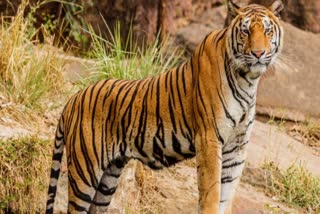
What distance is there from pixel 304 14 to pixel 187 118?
530cm

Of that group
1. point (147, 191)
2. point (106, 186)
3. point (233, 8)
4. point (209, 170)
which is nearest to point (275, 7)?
point (233, 8)

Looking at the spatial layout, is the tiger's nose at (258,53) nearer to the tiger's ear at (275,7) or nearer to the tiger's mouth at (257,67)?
the tiger's mouth at (257,67)

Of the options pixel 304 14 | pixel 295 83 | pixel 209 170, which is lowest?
pixel 295 83

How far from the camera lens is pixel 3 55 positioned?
9664mm

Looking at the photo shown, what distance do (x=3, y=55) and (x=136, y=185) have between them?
1983mm

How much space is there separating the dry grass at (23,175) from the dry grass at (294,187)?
205cm

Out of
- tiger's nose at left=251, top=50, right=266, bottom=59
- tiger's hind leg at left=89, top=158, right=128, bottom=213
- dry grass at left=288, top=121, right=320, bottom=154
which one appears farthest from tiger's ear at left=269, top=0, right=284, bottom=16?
dry grass at left=288, top=121, right=320, bottom=154

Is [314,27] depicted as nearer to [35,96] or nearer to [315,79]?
[315,79]

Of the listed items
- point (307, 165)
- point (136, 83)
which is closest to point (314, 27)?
point (307, 165)

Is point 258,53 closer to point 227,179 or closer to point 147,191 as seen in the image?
point 227,179

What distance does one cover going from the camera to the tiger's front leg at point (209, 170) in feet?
21.9

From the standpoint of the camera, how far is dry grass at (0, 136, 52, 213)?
823cm

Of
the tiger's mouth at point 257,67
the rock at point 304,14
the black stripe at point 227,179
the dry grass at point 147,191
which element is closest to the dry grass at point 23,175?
the dry grass at point 147,191

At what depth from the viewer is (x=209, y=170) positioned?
22.0 feet
